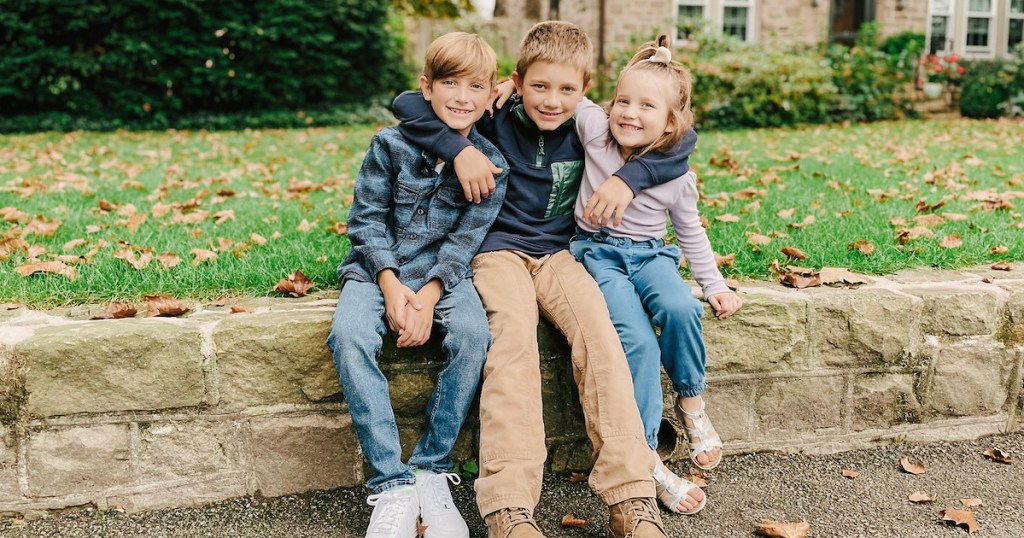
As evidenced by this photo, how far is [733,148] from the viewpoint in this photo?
789 centimetres

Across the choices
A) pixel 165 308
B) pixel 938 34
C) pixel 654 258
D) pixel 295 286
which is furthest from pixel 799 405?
pixel 938 34

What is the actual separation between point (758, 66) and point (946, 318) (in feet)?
29.3

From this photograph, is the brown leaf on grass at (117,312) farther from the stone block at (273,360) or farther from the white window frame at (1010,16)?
the white window frame at (1010,16)

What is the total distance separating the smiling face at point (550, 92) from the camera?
2.69 meters

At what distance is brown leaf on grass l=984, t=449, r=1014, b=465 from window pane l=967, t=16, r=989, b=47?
47.7ft

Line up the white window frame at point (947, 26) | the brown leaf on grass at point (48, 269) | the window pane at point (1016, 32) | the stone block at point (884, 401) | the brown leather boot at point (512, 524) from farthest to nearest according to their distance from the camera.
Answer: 1. the window pane at point (1016, 32)
2. the white window frame at point (947, 26)
3. the brown leaf on grass at point (48, 269)
4. the stone block at point (884, 401)
5. the brown leather boot at point (512, 524)

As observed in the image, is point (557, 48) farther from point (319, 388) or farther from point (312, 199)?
point (312, 199)

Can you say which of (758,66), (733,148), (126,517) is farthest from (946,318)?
(758,66)

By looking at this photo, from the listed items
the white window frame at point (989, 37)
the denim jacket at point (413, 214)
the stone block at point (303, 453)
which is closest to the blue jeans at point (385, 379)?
the denim jacket at point (413, 214)

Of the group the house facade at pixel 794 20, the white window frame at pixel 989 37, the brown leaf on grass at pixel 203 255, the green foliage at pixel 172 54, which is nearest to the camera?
the brown leaf on grass at pixel 203 255

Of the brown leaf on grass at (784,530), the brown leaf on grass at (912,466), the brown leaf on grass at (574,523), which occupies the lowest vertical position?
the brown leaf on grass at (574,523)

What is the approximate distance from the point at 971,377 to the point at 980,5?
14692 mm

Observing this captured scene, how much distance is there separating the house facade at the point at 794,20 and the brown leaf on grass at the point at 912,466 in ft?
34.1

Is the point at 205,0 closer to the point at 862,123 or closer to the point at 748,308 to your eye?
the point at 862,123
